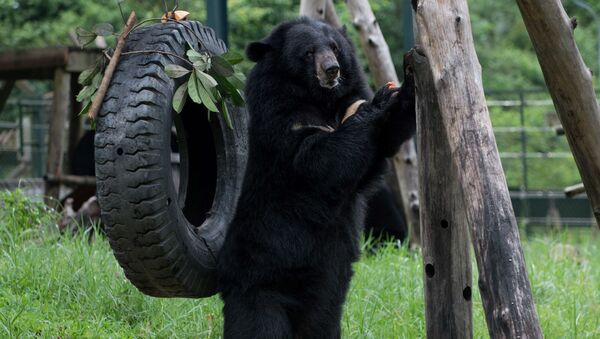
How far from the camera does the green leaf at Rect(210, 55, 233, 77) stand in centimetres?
439

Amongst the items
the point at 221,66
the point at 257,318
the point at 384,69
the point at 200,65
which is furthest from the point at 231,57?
the point at 384,69

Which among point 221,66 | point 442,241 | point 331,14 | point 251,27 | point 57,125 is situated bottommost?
point 442,241

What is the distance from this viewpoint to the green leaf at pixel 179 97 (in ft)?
13.6

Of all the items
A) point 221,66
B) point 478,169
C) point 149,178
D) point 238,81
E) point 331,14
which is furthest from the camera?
point 331,14

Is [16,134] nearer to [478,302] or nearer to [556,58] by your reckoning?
[478,302]

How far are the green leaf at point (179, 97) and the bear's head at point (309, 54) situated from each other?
460 millimetres

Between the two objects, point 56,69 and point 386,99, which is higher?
point 56,69

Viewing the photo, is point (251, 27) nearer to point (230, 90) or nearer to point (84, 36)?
point (230, 90)

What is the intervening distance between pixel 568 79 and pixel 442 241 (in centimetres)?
95

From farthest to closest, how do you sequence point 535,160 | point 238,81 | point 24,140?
1. point 535,160
2. point 24,140
3. point 238,81

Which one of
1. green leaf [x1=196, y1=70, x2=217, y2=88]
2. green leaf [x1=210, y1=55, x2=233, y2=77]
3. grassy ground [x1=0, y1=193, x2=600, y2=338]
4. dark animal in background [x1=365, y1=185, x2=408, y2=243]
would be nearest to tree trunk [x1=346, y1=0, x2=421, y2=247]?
dark animal in background [x1=365, y1=185, x2=408, y2=243]

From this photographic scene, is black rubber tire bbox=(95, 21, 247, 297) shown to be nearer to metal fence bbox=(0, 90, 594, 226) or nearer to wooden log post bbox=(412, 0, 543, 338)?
wooden log post bbox=(412, 0, 543, 338)

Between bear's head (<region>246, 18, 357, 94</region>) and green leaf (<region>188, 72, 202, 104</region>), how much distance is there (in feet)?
1.33

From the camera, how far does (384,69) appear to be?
26.2ft
